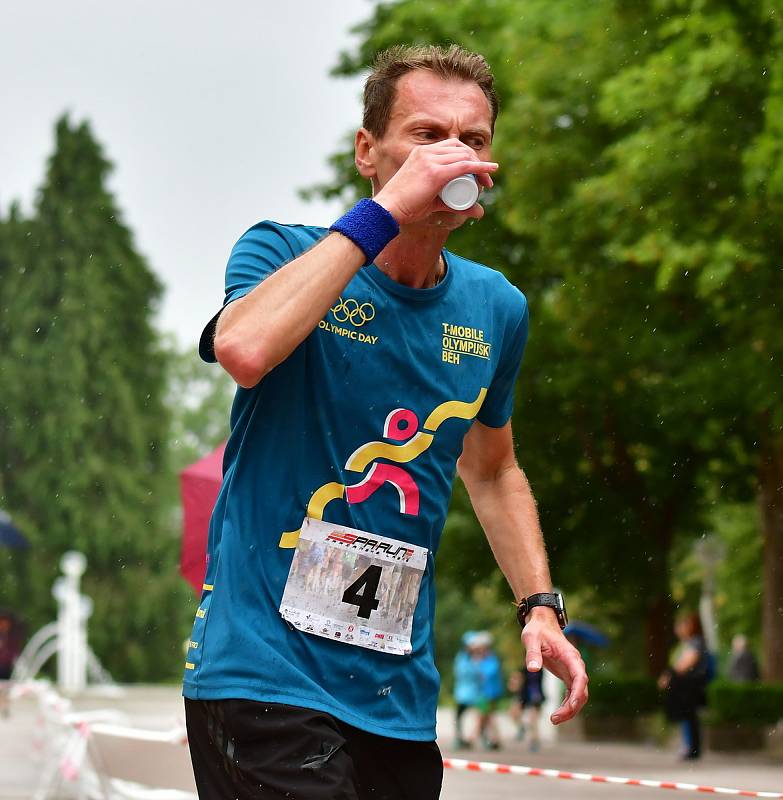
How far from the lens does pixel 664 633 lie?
2617 centimetres

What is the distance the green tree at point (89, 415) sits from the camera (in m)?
62.8

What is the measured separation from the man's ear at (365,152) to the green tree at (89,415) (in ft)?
197

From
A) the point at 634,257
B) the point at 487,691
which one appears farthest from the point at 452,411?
the point at 487,691

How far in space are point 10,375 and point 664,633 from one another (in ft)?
143

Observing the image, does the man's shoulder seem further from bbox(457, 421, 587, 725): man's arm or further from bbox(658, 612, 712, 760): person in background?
bbox(658, 612, 712, 760): person in background

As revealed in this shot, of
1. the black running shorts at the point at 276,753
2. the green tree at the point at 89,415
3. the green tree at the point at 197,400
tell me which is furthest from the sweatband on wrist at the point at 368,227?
the green tree at the point at 197,400

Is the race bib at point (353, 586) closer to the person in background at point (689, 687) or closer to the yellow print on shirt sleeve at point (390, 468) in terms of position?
the yellow print on shirt sleeve at point (390, 468)

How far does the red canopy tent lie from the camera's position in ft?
38.8

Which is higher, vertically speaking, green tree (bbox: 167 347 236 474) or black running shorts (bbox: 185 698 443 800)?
green tree (bbox: 167 347 236 474)

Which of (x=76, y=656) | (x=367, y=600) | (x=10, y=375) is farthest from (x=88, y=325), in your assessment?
(x=367, y=600)

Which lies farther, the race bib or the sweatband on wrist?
the race bib

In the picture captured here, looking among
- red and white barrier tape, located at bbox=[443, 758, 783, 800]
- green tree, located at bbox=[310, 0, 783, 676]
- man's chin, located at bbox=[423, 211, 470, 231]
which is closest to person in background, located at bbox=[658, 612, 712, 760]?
green tree, located at bbox=[310, 0, 783, 676]

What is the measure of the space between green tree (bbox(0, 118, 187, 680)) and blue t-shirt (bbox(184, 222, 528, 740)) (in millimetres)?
59971

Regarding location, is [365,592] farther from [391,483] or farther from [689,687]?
[689,687]
